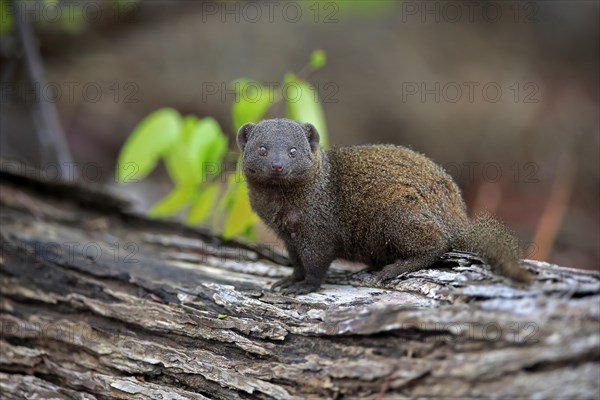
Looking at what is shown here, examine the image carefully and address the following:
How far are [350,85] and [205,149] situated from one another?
517 cm

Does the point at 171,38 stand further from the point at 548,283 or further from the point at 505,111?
the point at 548,283

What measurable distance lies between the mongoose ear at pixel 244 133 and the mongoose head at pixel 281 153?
0.07 ft

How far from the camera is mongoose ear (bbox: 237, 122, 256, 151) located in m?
4.52

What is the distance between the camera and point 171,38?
997cm

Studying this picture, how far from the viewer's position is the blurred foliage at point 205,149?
487cm

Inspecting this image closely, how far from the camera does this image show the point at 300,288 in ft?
13.7

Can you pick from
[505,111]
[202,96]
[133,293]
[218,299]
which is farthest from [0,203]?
[505,111]
